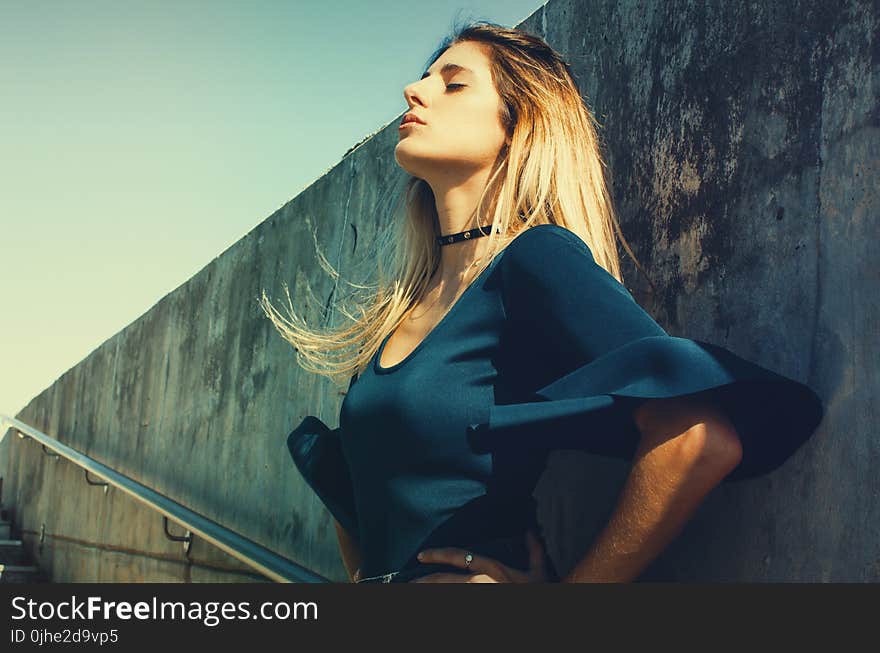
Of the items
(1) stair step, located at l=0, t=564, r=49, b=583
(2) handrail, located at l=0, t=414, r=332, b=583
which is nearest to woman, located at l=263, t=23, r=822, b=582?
(2) handrail, located at l=0, t=414, r=332, b=583

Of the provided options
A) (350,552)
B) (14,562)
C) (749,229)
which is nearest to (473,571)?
(350,552)

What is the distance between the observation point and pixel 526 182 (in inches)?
65.4

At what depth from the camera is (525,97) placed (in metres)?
1.74

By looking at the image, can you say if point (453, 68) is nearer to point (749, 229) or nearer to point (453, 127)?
point (453, 127)

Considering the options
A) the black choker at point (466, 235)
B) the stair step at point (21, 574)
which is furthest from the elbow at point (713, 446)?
the stair step at point (21, 574)

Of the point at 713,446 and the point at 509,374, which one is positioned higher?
the point at 509,374

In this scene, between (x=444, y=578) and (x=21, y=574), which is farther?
(x=21, y=574)

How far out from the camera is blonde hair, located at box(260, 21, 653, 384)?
5.41 feet

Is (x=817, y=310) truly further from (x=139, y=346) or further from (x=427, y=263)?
(x=139, y=346)

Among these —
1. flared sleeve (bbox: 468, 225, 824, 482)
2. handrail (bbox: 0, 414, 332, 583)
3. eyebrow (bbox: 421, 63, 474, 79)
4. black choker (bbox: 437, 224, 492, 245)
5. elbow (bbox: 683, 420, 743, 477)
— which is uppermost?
eyebrow (bbox: 421, 63, 474, 79)

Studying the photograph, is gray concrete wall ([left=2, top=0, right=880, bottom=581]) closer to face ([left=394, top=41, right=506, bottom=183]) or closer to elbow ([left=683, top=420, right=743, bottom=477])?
elbow ([left=683, top=420, right=743, bottom=477])

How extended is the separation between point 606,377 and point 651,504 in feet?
0.57

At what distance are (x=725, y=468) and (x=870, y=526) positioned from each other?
20 cm

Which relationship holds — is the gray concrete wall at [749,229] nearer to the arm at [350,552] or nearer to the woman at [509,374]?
the woman at [509,374]
